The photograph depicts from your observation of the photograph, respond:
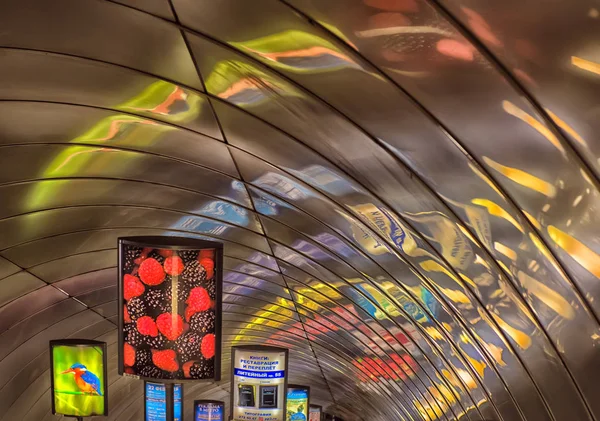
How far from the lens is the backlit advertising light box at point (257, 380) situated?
21.5 meters

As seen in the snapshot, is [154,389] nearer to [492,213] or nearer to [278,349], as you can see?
[278,349]

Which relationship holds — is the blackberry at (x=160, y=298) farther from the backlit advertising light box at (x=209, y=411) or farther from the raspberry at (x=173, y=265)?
the backlit advertising light box at (x=209, y=411)

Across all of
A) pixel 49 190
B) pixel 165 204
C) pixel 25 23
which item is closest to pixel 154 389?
pixel 165 204

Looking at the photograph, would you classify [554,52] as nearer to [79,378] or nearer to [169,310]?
[169,310]

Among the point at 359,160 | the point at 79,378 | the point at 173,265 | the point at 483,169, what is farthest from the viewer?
the point at 79,378

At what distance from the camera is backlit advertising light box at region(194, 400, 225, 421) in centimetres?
3922

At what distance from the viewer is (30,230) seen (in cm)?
2089

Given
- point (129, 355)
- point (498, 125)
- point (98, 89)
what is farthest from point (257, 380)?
point (498, 125)

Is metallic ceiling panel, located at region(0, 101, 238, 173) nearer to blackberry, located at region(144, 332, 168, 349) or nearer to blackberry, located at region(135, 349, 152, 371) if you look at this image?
blackberry, located at region(144, 332, 168, 349)

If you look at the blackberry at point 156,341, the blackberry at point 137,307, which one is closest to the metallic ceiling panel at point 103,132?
the blackberry at point 137,307

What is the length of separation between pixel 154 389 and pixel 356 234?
11.7 m

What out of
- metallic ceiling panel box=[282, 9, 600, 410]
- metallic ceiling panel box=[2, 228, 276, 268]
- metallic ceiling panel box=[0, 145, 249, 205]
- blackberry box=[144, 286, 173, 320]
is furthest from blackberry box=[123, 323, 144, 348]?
metallic ceiling panel box=[2, 228, 276, 268]

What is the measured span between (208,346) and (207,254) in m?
1.60

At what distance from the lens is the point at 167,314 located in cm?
1409
